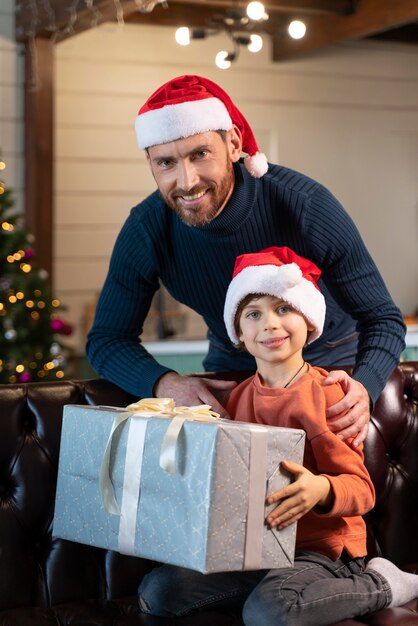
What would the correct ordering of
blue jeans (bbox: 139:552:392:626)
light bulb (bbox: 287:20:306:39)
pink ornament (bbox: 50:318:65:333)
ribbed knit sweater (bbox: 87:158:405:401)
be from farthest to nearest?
1. pink ornament (bbox: 50:318:65:333)
2. light bulb (bbox: 287:20:306:39)
3. ribbed knit sweater (bbox: 87:158:405:401)
4. blue jeans (bbox: 139:552:392:626)

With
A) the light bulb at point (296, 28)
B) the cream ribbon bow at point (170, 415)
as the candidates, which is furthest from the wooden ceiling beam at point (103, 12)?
the cream ribbon bow at point (170, 415)

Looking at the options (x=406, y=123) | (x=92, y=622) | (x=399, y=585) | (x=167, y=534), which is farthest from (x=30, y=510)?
(x=406, y=123)

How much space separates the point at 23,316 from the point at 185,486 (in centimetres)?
375

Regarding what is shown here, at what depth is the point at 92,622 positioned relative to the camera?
6.77 ft

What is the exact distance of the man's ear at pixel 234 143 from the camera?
238 centimetres

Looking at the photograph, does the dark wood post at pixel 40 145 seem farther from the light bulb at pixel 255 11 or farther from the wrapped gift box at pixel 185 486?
the wrapped gift box at pixel 185 486

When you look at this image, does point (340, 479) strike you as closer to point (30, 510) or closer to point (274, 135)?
point (30, 510)

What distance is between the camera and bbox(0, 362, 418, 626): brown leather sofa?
6.83ft

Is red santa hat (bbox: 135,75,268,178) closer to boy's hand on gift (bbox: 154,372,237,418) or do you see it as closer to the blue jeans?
boy's hand on gift (bbox: 154,372,237,418)

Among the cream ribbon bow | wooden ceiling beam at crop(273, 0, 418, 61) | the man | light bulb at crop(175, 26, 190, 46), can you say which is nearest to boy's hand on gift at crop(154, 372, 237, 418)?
the man

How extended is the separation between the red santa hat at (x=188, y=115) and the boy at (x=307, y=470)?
0.31 metres

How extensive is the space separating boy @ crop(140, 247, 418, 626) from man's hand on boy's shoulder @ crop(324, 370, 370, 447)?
0.07ft

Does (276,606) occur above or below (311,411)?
below

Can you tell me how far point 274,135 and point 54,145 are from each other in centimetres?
155
